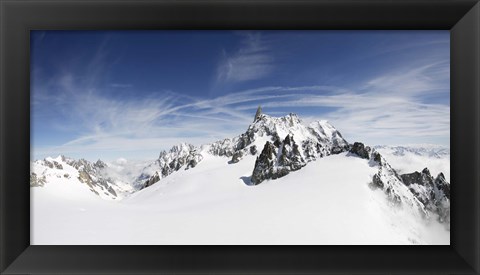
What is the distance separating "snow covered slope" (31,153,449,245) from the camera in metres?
1.84

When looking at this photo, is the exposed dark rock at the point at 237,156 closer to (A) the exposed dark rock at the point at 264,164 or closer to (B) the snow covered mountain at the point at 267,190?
(B) the snow covered mountain at the point at 267,190

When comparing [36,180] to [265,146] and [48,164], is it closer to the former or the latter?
[48,164]

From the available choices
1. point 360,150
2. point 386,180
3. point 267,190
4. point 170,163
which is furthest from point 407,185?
point 170,163

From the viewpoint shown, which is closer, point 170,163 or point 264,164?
point 170,163

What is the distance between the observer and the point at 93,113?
6.87 ft

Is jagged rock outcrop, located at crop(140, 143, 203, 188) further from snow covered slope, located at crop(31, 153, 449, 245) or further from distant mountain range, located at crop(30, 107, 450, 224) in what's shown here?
snow covered slope, located at crop(31, 153, 449, 245)

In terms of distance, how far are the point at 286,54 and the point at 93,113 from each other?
1742 millimetres

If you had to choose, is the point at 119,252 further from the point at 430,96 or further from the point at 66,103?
the point at 430,96

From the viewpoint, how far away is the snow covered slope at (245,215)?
1842 mm

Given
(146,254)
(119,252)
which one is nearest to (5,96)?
(119,252)

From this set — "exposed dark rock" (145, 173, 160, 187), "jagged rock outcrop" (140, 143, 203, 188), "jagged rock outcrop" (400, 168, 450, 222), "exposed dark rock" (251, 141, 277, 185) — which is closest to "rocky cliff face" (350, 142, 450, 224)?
"jagged rock outcrop" (400, 168, 450, 222)
